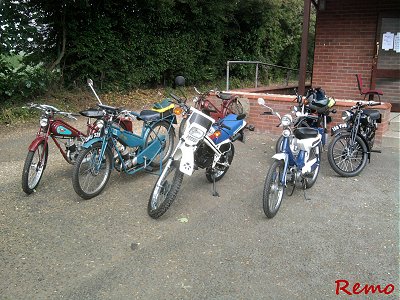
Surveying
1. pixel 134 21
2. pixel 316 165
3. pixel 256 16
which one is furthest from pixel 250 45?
pixel 316 165

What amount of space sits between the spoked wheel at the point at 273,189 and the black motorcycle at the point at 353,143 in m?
1.46

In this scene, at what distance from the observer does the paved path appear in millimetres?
2879

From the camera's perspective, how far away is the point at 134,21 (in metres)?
11.1

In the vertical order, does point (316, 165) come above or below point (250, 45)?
below

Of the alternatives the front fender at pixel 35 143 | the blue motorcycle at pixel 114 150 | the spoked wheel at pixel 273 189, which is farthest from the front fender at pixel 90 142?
the spoked wheel at pixel 273 189

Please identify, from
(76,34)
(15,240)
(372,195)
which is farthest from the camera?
(76,34)

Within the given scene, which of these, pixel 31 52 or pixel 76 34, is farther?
pixel 76 34

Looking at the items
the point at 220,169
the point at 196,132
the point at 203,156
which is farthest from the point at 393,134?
the point at 196,132

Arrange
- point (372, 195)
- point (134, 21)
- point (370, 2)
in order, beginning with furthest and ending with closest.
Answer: point (134, 21), point (370, 2), point (372, 195)

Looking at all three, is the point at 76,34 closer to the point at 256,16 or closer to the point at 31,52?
the point at 31,52

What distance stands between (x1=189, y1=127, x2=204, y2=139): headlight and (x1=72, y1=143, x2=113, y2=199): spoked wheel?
1.10 m

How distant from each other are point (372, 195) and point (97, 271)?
3.34m

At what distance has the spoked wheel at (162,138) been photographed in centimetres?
521

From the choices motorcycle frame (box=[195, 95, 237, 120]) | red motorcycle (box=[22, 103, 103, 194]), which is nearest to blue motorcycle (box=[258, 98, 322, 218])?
red motorcycle (box=[22, 103, 103, 194])
